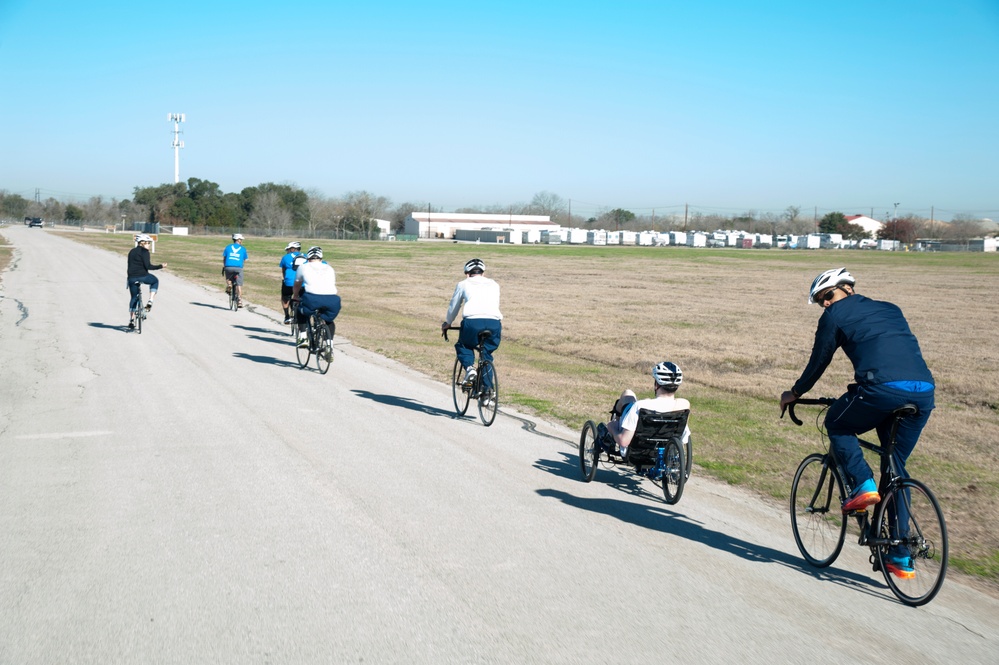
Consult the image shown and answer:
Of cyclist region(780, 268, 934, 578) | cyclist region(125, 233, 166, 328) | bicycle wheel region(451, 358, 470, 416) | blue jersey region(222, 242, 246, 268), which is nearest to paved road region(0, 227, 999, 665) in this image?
bicycle wheel region(451, 358, 470, 416)

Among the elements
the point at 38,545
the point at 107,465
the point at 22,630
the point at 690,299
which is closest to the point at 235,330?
the point at 107,465

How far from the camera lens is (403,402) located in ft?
39.3

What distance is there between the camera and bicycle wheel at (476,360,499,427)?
1053 cm

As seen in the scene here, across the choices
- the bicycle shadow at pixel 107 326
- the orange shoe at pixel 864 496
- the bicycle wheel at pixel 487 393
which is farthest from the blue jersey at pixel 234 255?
the orange shoe at pixel 864 496

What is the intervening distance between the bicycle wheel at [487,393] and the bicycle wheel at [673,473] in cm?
333

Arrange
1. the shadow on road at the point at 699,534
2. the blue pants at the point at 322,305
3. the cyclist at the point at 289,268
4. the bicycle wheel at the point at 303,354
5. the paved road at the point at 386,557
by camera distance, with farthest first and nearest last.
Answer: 1. the cyclist at the point at 289,268
2. the bicycle wheel at the point at 303,354
3. the blue pants at the point at 322,305
4. the shadow on road at the point at 699,534
5. the paved road at the point at 386,557

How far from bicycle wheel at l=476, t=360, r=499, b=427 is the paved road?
0.63 ft

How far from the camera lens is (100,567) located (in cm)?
551

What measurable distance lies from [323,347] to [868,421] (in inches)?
404

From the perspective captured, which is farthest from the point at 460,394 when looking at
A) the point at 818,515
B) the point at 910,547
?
the point at 910,547

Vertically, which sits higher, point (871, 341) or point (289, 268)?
point (871, 341)

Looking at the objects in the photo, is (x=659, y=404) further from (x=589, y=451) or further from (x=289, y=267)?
(x=289, y=267)

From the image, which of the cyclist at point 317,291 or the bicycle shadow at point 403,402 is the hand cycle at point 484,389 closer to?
the bicycle shadow at point 403,402

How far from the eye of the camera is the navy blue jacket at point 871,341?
5.32 metres
